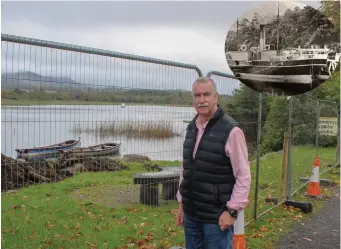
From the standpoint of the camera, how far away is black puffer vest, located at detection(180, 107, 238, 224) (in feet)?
10.5

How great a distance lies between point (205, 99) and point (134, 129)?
191 cm

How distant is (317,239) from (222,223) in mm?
3345

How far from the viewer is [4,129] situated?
3852 mm

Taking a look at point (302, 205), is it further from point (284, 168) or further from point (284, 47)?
point (284, 47)

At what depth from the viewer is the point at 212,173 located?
322 cm

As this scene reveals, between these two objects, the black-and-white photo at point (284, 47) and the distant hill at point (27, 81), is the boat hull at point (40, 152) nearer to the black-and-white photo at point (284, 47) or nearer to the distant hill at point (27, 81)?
the distant hill at point (27, 81)

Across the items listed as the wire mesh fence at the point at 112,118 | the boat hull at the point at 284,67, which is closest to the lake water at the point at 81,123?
the wire mesh fence at the point at 112,118

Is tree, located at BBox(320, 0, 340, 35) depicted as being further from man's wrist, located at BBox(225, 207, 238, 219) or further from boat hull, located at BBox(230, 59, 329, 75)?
man's wrist, located at BBox(225, 207, 238, 219)

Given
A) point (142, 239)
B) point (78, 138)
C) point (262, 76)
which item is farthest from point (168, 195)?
point (262, 76)

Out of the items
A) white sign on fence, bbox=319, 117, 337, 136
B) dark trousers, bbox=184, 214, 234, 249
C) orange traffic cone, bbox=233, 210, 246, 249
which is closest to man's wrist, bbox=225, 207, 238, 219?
dark trousers, bbox=184, 214, 234, 249

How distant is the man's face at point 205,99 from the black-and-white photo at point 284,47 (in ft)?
3.76

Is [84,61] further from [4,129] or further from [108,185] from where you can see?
[108,185]

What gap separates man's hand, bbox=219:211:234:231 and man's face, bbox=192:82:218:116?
79 centimetres

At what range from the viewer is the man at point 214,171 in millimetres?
3176
